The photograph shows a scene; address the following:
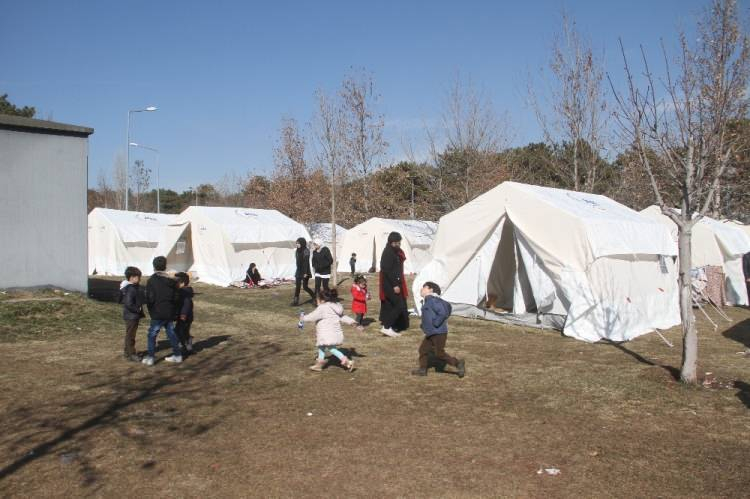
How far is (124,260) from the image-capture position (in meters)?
25.8

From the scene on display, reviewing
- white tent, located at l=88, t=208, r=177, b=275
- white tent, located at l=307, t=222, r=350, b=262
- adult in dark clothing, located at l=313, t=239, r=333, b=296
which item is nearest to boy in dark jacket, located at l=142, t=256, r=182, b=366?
adult in dark clothing, located at l=313, t=239, r=333, b=296

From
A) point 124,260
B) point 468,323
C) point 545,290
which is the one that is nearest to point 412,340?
point 468,323

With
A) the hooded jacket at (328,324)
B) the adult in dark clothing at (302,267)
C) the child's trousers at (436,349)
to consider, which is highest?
the adult in dark clothing at (302,267)

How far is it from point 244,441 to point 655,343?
25.6 ft

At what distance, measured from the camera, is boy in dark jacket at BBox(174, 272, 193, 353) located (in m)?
8.70

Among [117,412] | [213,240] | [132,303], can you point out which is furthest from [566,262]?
[213,240]

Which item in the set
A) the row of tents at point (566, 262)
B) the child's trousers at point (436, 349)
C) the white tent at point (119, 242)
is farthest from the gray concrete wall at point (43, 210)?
the white tent at point (119, 242)

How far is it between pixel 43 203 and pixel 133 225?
13988 millimetres

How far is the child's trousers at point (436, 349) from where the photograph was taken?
759 cm

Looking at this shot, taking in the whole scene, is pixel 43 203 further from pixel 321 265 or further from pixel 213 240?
pixel 213 240

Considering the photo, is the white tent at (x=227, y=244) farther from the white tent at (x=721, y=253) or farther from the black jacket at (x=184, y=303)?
the white tent at (x=721, y=253)

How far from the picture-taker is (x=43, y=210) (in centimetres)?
1302

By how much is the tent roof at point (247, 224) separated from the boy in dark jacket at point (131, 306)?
13747 mm

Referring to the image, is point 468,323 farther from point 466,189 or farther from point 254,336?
point 466,189
